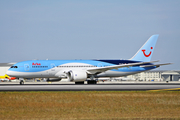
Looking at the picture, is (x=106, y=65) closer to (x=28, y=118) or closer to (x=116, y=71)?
(x=116, y=71)

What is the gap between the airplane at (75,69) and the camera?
49.5 m

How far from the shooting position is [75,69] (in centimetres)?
5100

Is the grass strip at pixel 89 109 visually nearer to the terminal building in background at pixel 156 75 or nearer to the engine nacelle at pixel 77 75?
the engine nacelle at pixel 77 75

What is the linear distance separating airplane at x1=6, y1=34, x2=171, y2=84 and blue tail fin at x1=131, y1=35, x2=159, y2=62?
109 inches

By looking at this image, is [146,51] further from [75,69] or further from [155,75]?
[155,75]

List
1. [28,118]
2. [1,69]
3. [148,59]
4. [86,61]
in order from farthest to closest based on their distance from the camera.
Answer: [1,69] → [148,59] → [86,61] → [28,118]

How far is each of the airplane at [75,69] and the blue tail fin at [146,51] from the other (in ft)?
9.06

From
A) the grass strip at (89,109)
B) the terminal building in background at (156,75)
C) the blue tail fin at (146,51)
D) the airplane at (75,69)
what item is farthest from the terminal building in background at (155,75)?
the grass strip at (89,109)

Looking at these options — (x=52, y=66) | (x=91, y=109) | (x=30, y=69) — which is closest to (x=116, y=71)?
(x=52, y=66)

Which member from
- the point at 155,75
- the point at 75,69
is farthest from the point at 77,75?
the point at 155,75

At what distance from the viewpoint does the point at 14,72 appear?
1953 inches

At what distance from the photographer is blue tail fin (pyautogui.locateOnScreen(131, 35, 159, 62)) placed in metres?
56.7

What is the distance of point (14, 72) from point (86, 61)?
1282 cm

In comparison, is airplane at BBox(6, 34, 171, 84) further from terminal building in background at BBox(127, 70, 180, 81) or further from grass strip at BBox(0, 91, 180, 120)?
terminal building in background at BBox(127, 70, 180, 81)
